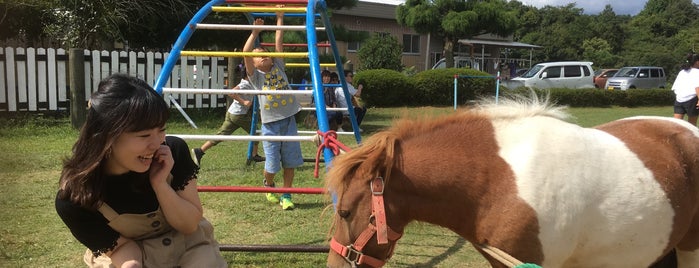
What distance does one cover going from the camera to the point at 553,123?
2.34 m

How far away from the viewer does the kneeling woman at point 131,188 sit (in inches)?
65.9

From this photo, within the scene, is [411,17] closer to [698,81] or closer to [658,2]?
[698,81]

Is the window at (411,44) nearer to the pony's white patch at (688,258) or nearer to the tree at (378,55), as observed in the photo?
the tree at (378,55)

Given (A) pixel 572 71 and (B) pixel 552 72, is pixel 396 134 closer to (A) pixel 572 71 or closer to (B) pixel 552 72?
(B) pixel 552 72

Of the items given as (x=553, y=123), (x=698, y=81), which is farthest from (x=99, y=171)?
(x=698, y=81)

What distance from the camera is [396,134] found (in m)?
2.25

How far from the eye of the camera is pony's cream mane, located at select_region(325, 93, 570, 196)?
2111mm

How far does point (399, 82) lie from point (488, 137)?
589 inches

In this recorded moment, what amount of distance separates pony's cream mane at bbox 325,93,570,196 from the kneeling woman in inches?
22.2

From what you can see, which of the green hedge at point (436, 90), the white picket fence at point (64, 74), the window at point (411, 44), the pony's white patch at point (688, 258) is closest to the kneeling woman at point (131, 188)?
the pony's white patch at point (688, 258)

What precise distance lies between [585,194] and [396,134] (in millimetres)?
786

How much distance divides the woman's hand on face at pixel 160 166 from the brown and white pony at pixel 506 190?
0.66m

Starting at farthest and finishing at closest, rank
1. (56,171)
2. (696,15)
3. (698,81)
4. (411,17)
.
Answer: (696,15) → (411,17) → (698,81) → (56,171)

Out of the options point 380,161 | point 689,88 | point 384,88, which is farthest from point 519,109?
point 384,88
